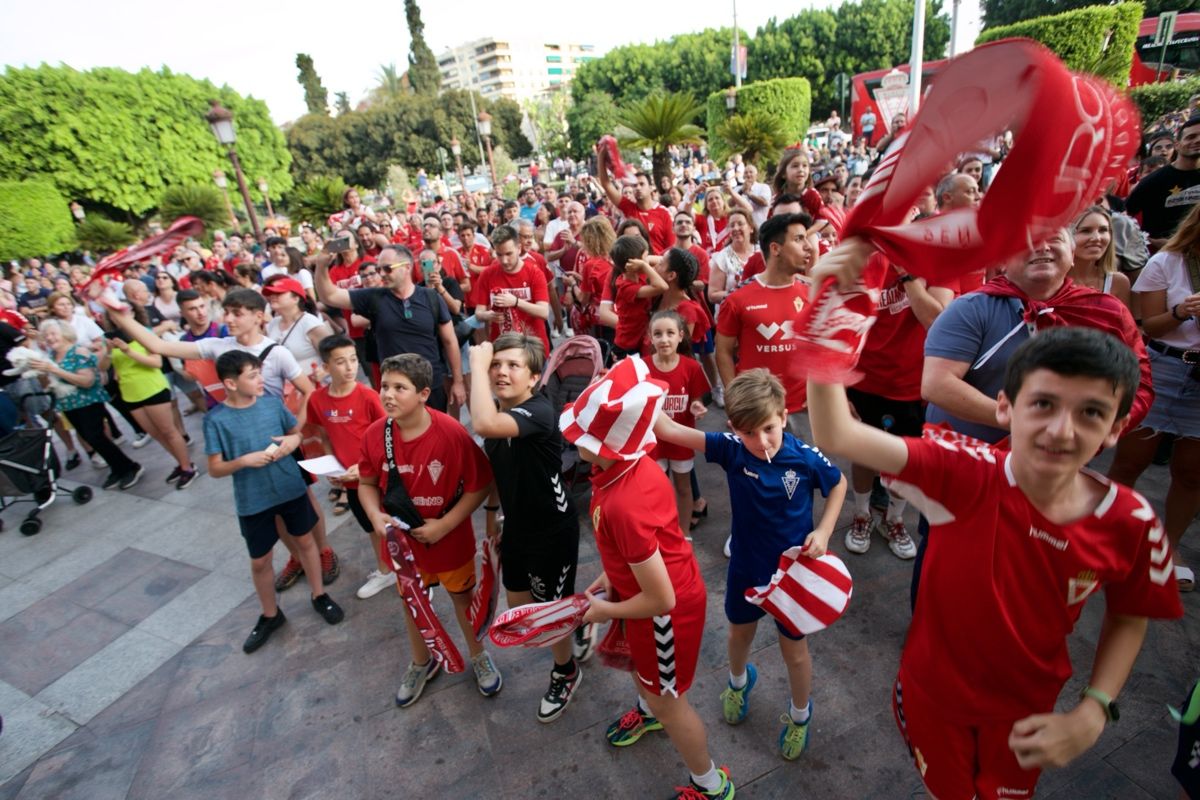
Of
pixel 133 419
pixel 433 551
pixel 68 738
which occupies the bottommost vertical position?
pixel 68 738

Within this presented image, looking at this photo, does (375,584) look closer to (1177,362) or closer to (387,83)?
A: (1177,362)

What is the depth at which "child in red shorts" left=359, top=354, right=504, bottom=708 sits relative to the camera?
2791 millimetres

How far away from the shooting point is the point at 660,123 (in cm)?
1251

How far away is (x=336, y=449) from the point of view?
3.96 metres

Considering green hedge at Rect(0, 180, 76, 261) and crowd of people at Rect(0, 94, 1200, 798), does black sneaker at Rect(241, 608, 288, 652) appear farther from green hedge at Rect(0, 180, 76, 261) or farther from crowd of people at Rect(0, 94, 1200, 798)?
green hedge at Rect(0, 180, 76, 261)

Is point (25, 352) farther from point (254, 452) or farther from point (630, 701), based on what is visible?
point (630, 701)

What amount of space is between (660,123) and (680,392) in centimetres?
1057

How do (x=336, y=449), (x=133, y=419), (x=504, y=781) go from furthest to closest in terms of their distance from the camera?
(x=133, y=419) → (x=336, y=449) → (x=504, y=781)

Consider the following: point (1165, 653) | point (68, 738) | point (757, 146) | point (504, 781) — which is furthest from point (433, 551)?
point (757, 146)

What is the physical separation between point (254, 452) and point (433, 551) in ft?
4.79

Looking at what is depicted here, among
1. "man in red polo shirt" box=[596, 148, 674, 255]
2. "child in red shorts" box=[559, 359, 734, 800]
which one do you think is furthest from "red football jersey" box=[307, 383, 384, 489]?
"man in red polo shirt" box=[596, 148, 674, 255]

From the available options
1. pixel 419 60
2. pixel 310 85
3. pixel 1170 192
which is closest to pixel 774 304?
pixel 1170 192

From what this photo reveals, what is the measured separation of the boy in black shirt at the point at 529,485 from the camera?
270 cm

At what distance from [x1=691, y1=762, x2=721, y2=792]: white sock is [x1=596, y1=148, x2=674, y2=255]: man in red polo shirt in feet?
19.3
